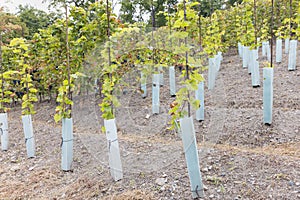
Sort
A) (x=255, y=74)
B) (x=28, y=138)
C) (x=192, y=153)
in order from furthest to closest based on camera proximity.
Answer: (x=255, y=74) → (x=28, y=138) → (x=192, y=153)

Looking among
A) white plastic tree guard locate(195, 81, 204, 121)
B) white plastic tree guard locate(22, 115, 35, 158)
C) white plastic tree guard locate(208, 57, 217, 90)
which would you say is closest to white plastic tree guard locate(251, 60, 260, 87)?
white plastic tree guard locate(208, 57, 217, 90)

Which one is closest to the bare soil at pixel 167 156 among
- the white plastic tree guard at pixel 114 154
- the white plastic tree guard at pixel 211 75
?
the white plastic tree guard at pixel 114 154

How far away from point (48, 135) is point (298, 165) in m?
4.37

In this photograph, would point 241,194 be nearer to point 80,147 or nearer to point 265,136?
point 265,136

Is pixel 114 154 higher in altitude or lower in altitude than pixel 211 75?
lower

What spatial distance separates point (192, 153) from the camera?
2631mm

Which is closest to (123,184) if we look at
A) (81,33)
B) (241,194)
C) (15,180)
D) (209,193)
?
(209,193)

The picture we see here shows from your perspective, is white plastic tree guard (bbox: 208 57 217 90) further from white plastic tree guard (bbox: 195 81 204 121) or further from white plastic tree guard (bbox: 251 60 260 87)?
white plastic tree guard (bbox: 251 60 260 87)

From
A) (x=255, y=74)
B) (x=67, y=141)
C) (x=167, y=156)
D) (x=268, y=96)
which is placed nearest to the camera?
(x=167, y=156)

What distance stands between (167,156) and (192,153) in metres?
0.93

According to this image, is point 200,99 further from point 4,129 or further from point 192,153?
point 4,129

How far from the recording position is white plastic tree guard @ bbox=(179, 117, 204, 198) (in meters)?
2.59

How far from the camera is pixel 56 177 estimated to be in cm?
377

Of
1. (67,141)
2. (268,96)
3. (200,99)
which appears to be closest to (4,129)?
(67,141)
